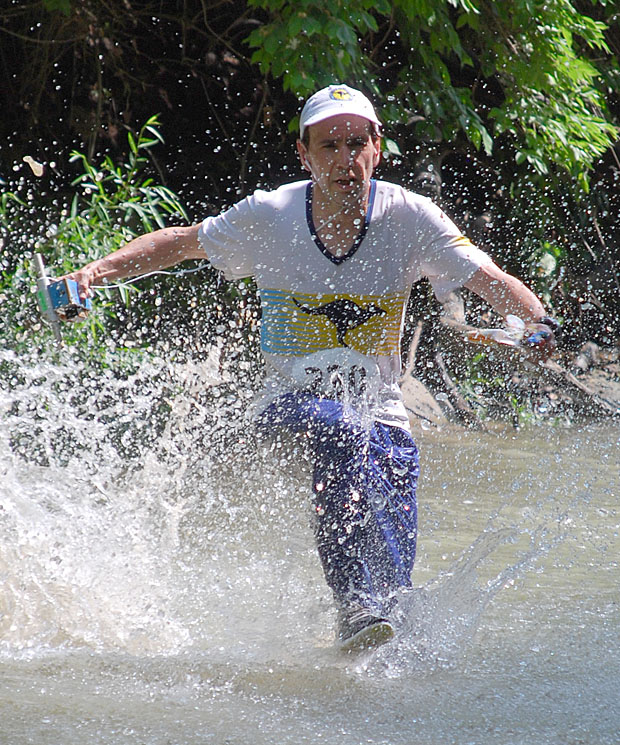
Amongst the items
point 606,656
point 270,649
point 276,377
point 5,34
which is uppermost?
point 5,34

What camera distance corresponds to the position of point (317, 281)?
305cm

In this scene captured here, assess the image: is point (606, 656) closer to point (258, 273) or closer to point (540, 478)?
point (258, 273)

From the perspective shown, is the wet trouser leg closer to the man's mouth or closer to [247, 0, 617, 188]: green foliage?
the man's mouth

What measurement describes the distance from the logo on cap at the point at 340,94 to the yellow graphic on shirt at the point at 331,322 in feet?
1.93

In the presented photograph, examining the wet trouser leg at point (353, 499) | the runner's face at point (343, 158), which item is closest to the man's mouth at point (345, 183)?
the runner's face at point (343, 158)

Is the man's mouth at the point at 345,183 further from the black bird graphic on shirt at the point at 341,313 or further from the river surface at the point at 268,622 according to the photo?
the river surface at the point at 268,622

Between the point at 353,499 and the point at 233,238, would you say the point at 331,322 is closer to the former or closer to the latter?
the point at 233,238

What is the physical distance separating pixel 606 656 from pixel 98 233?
3860mm

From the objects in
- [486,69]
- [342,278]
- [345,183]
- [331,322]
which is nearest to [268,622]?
[331,322]

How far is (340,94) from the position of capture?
10.2 ft

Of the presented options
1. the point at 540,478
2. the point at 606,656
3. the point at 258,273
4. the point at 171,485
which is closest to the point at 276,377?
the point at 258,273

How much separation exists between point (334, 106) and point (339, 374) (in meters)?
0.79

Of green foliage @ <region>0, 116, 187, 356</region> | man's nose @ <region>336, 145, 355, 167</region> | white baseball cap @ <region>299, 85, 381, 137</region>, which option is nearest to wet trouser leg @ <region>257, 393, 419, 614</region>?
man's nose @ <region>336, 145, 355, 167</region>

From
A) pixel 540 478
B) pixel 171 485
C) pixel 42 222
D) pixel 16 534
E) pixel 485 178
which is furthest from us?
pixel 485 178
